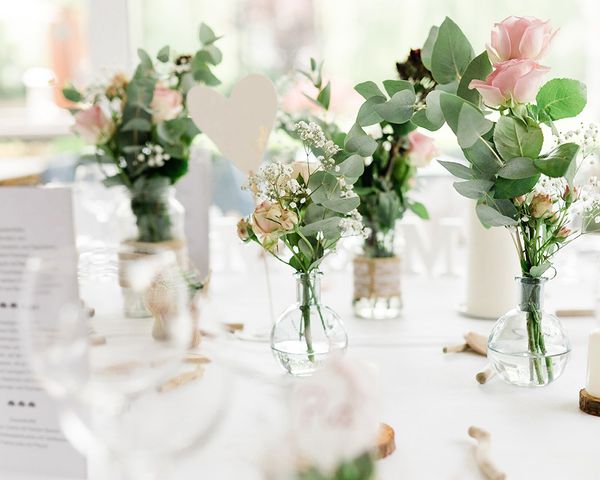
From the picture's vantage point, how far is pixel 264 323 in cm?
128

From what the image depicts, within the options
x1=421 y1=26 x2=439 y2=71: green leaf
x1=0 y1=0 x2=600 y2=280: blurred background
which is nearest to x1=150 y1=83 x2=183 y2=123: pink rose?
x1=421 y1=26 x2=439 y2=71: green leaf

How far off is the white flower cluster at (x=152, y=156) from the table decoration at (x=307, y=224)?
0.38m

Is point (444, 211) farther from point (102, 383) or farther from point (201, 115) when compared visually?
point (102, 383)

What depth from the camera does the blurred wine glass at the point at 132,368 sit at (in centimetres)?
52

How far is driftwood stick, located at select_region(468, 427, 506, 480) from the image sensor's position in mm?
701

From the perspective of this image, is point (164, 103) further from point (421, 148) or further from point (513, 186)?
point (513, 186)

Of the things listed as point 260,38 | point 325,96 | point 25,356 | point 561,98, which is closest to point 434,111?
point 561,98

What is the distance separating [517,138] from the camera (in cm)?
84

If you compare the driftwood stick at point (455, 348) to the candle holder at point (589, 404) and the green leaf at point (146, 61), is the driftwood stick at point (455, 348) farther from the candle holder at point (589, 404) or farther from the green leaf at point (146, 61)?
the green leaf at point (146, 61)

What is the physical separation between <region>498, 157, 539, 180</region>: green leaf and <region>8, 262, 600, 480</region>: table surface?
281 millimetres

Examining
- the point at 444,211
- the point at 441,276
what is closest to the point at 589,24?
the point at 444,211

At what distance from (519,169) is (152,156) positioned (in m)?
0.70

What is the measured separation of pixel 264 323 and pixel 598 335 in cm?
59

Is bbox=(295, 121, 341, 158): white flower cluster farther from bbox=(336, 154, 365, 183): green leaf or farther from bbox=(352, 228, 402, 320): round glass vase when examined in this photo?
bbox=(352, 228, 402, 320): round glass vase
